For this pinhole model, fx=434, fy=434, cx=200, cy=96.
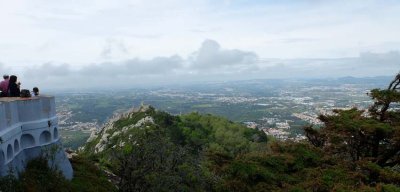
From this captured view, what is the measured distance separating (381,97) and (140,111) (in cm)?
4986

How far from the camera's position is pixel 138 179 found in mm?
18859

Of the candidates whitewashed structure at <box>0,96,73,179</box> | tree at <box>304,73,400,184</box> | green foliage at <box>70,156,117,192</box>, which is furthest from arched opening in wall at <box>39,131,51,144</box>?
tree at <box>304,73,400,184</box>

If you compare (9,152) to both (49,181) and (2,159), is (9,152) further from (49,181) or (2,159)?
(49,181)

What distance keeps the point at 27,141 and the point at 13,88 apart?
2.28m

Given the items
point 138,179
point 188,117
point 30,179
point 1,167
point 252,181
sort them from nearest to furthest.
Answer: point 1,167
point 30,179
point 252,181
point 138,179
point 188,117

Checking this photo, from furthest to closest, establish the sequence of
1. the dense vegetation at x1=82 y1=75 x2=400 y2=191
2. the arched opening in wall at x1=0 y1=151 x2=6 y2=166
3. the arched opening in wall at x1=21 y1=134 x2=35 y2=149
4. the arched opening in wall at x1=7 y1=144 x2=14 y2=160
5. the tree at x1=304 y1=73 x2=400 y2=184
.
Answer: the tree at x1=304 y1=73 x2=400 y2=184 < the arched opening in wall at x1=21 y1=134 x2=35 y2=149 < the dense vegetation at x1=82 y1=75 x2=400 y2=191 < the arched opening in wall at x1=7 y1=144 x2=14 y2=160 < the arched opening in wall at x1=0 y1=151 x2=6 y2=166

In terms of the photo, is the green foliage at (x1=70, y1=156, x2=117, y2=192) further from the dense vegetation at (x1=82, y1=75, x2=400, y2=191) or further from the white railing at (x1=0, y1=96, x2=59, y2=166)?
the white railing at (x1=0, y1=96, x2=59, y2=166)

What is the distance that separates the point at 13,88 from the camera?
16406 mm

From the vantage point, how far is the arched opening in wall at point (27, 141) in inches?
605

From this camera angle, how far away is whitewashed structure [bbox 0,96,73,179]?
43.9 feet

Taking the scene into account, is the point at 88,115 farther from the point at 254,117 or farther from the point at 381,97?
the point at 381,97

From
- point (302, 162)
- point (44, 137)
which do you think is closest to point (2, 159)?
point (44, 137)

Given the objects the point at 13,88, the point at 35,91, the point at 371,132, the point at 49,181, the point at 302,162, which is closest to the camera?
the point at 49,181

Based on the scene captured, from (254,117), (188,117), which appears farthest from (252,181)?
A: (254,117)
